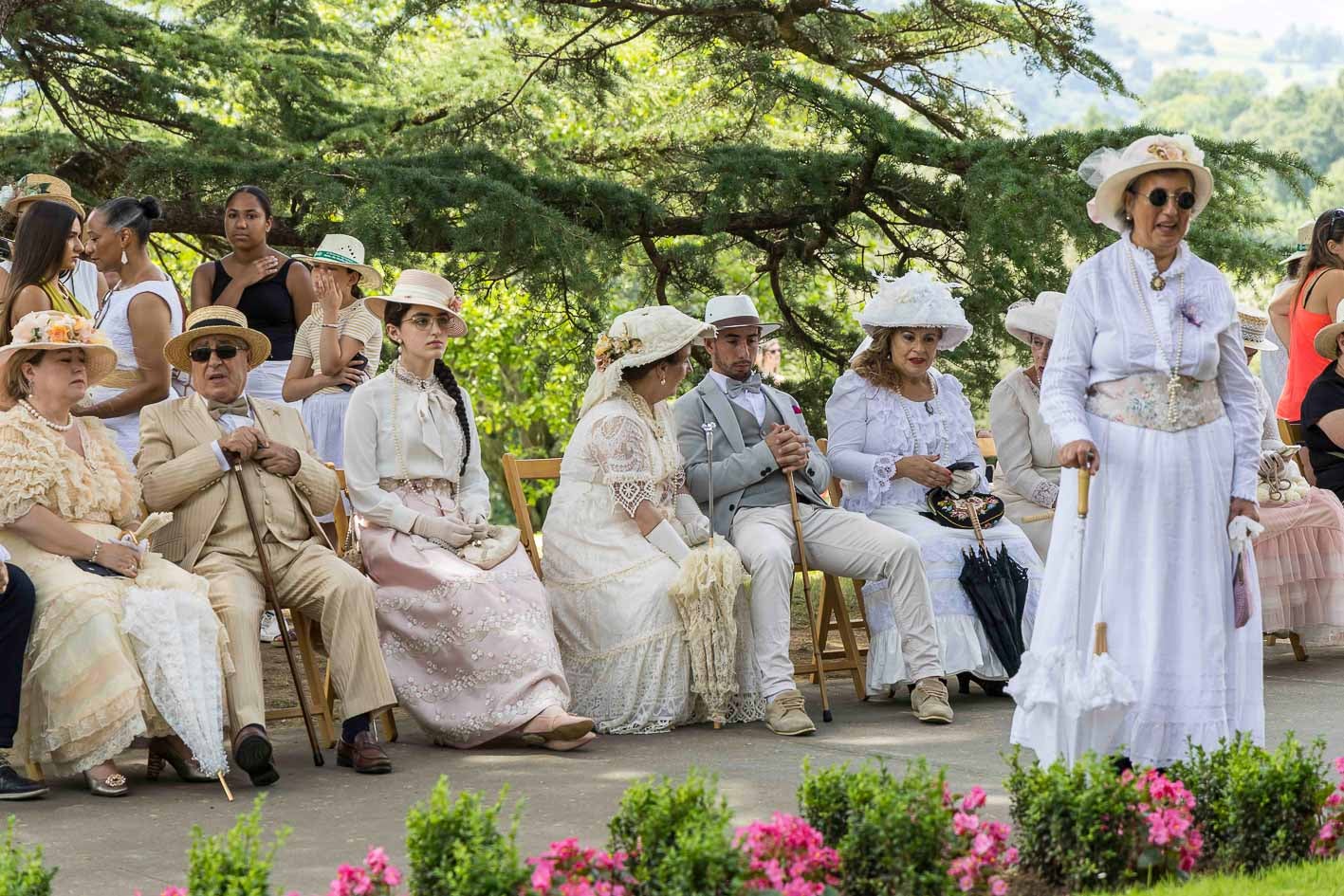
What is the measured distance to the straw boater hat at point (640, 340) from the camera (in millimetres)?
6818

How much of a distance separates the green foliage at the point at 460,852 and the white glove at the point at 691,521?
3.36 m

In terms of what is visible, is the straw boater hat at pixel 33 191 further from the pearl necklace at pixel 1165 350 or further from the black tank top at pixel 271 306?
the pearl necklace at pixel 1165 350

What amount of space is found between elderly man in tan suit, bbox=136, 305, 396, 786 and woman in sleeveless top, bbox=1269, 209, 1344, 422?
518 centimetres

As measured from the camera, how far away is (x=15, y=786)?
17.2ft

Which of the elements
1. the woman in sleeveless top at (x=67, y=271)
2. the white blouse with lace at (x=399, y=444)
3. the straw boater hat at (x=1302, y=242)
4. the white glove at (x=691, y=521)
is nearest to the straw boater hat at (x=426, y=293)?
the white blouse with lace at (x=399, y=444)

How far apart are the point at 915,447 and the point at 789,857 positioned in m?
3.99

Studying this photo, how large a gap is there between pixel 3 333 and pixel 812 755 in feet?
10.9

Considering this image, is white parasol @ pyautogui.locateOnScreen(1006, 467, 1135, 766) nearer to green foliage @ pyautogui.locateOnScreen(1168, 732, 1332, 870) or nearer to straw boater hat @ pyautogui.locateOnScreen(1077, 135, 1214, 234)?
green foliage @ pyautogui.locateOnScreen(1168, 732, 1332, 870)

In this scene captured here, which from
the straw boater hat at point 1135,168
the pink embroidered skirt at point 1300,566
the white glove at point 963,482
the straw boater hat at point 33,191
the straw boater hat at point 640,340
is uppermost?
the straw boater hat at point 33,191

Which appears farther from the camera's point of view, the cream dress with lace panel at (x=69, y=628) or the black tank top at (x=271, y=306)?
the black tank top at (x=271, y=306)

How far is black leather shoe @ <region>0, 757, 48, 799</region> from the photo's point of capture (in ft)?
17.1

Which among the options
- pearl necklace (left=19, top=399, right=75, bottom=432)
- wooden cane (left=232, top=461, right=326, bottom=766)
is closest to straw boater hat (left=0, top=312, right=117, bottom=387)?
pearl necklace (left=19, top=399, right=75, bottom=432)

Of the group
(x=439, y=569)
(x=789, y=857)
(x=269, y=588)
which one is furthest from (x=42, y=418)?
(x=789, y=857)

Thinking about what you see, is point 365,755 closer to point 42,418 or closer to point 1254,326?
point 42,418
